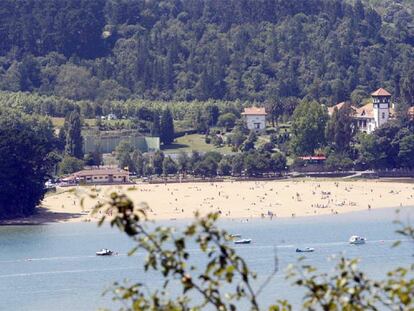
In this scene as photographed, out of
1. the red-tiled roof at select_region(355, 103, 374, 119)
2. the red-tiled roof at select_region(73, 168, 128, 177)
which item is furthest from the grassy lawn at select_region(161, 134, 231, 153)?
the red-tiled roof at select_region(73, 168, 128, 177)

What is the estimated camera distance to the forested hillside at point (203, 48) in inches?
4631

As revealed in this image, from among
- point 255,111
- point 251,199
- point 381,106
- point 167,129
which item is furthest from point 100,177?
point 381,106

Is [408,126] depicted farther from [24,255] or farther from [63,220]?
[24,255]

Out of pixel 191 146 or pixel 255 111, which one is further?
pixel 255 111

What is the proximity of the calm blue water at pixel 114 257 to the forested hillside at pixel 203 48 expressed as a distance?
46919mm

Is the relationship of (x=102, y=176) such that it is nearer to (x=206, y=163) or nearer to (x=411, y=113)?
(x=206, y=163)

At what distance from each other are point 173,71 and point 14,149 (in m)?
58.2

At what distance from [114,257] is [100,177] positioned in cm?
2874

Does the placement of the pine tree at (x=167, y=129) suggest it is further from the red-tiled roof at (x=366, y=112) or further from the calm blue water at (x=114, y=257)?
the calm blue water at (x=114, y=257)

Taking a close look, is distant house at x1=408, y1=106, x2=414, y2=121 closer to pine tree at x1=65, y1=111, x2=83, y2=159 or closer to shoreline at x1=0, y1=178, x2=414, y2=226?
shoreline at x1=0, y1=178, x2=414, y2=226

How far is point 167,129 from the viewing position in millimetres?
93438

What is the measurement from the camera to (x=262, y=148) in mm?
87188

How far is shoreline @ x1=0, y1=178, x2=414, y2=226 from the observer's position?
6531 cm

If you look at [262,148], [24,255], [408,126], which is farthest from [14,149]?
[408,126]
